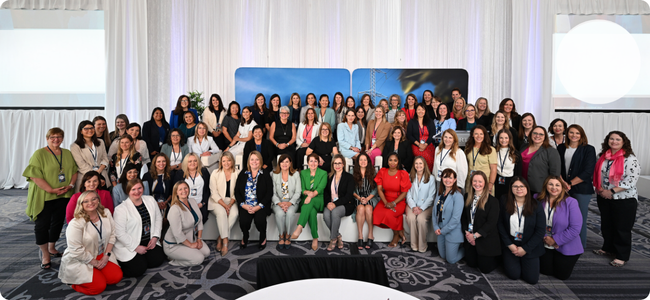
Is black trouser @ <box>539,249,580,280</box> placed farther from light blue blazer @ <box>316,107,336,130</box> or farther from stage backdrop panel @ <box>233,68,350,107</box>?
stage backdrop panel @ <box>233,68,350,107</box>

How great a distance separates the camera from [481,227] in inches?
145

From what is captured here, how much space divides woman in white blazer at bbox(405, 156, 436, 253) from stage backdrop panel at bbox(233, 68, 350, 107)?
4.01 meters

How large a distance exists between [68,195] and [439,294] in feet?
13.5

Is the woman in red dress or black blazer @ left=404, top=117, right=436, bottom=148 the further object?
black blazer @ left=404, top=117, right=436, bottom=148

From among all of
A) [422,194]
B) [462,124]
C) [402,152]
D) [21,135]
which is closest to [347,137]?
[402,152]

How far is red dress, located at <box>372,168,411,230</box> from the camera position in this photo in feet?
14.3

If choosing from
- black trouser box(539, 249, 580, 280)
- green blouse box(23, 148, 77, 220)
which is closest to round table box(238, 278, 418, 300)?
black trouser box(539, 249, 580, 280)

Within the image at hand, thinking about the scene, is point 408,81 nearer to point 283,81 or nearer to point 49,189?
point 283,81

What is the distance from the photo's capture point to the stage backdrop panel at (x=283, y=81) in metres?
7.75

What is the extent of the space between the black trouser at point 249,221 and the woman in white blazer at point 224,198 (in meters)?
0.15

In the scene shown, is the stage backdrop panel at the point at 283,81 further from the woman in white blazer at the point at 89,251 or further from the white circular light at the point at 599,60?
the white circular light at the point at 599,60

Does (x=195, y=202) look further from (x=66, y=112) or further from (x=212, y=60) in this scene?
(x=66, y=112)

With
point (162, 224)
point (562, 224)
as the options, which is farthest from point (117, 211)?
point (562, 224)

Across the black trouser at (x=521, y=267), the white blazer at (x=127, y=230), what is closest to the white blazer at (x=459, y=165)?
the black trouser at (x=521, y=267)
